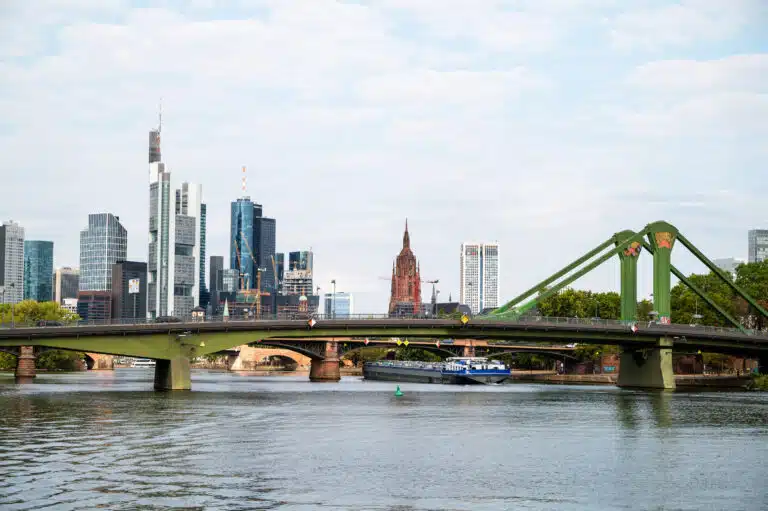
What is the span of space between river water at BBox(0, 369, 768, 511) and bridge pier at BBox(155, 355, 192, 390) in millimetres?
22940

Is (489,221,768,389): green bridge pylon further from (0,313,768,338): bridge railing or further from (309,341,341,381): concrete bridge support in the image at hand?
(309,341,341,381): concrete bridge support

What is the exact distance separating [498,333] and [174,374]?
34.4m

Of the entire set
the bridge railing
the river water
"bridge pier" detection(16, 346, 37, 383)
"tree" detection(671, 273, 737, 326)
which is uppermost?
"tree" detection(671, 273, 737, 326)

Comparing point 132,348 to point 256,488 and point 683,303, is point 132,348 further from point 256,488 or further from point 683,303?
point 683,303

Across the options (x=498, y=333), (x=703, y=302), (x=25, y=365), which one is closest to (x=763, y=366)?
(x=703, y=302)

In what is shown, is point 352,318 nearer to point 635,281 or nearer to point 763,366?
point 635,281

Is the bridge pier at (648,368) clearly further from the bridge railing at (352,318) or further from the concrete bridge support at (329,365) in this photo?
the concrete bridge support at (329,365)

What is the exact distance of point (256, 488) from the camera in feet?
135

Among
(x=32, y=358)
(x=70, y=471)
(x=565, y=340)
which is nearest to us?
(x=70, y=471)

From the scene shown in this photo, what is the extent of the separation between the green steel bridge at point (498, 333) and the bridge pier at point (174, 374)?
0.33 feet

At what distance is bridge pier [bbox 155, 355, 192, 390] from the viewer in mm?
112688

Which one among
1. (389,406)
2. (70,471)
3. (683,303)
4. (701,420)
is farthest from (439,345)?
(70,471)

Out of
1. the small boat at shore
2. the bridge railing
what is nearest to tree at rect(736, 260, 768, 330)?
the bridge railing

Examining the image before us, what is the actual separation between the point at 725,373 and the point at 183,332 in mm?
100216
